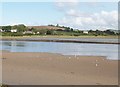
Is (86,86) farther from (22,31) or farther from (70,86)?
(22,31)

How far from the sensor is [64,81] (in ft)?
41.0

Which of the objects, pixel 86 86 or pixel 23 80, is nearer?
pixel 86 86

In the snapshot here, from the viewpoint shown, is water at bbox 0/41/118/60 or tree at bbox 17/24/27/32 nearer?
water at bbox 0/41/118/60

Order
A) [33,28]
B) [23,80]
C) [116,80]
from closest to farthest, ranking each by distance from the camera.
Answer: [23,80] → [116,80] → [33,28]

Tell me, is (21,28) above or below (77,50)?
below

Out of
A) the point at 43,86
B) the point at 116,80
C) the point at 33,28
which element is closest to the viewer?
the point at 43,86

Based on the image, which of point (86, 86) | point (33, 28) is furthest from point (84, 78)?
point (33, 28)

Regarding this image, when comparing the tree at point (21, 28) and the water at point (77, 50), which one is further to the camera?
the tree at point (21, 28)

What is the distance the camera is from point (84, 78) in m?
13.9

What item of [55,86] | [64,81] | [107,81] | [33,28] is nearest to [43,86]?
[55,86]

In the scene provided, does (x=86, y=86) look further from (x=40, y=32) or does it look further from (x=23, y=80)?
(x=40, y=32)

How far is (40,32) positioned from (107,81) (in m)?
134

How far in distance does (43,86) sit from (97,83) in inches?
104

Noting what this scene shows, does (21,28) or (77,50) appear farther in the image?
(21,28)
